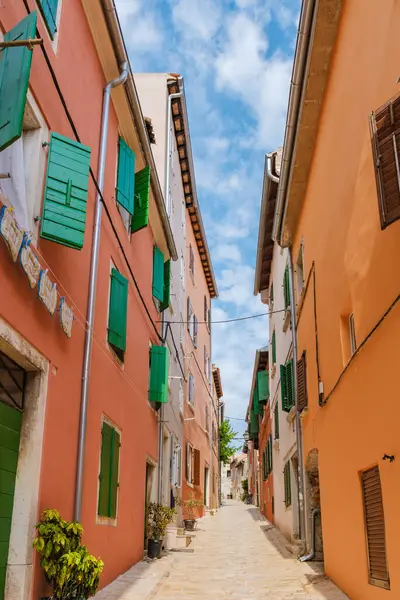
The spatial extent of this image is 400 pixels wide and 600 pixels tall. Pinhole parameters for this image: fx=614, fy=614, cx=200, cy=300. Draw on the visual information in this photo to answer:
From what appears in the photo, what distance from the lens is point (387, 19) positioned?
6.39 meters

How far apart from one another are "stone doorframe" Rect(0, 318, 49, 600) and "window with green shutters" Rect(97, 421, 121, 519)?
274 cm

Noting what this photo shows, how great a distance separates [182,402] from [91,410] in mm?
11757

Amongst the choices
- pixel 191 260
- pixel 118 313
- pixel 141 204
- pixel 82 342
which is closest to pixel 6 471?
pixel 82 342

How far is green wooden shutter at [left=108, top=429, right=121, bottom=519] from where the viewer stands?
9.34m

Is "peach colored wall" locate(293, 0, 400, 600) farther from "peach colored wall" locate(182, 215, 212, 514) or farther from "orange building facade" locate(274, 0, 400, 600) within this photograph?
"peach colored wall" locate(182, 215, 212, 514)

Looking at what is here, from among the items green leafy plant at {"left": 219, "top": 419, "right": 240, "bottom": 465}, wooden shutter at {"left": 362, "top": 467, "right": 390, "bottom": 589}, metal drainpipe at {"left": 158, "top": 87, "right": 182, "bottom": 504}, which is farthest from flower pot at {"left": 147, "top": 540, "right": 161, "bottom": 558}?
green leafy plant at {"left": 219, "top": 419, "right": 240, "bottom": 465}

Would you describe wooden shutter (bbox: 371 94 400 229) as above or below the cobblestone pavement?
above

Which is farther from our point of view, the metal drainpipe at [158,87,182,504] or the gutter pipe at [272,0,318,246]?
the metal drainpipe at [158,87,182,504]

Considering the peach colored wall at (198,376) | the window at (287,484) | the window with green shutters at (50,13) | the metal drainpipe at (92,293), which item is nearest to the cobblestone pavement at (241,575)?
the window at (287,484)

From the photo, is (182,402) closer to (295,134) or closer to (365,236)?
(295,134)

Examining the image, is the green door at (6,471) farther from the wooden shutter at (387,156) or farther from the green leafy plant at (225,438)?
the green leafy plant at (225,438)

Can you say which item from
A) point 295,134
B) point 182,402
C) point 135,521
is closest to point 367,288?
point 295,134

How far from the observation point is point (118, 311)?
9969mm

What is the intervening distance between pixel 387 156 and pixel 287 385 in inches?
394
